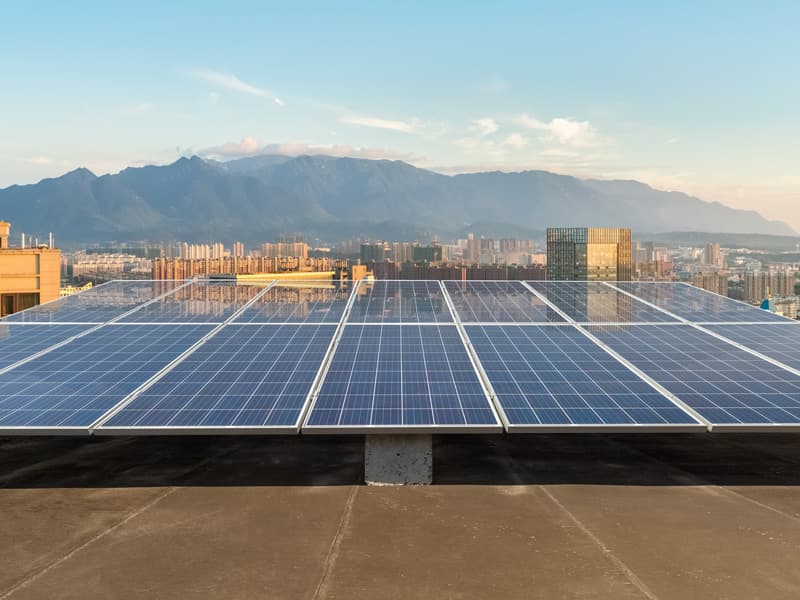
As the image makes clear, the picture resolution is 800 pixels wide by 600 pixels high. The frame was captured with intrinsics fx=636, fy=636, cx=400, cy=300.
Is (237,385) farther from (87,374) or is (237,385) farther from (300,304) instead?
(300,304)

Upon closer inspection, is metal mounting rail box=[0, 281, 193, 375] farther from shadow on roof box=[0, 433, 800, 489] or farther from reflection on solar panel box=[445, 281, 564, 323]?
reflection on solar panel box=[445, 281, 564, 323]

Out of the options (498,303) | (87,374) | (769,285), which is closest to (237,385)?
(87,374)

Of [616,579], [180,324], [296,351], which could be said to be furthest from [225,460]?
[616,579]

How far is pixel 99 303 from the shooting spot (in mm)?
26328

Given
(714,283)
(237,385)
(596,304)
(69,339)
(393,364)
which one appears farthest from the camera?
(714,283)

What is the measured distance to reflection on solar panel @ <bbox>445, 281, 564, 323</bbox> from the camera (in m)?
23.6

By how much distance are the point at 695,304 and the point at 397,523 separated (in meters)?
18.1

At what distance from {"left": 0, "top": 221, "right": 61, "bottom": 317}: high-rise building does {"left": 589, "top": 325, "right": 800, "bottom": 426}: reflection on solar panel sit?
3460 centimetres

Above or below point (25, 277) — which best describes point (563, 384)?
below

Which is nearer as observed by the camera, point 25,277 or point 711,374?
point 711,374

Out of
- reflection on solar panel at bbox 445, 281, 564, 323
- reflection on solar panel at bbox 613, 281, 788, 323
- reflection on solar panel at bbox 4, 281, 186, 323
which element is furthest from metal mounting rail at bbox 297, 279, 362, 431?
reflection on solar panel at bbox 613, 281, 788, 323

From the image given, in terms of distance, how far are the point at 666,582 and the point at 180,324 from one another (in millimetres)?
17257

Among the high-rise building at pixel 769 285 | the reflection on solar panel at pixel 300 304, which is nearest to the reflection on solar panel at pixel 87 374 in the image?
the reflection on solar panel at pixel 300 304

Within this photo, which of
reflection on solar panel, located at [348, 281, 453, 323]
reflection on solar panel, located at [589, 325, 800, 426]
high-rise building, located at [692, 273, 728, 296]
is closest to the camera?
reflection on solar panel, located at [589, 325, 800, 426]
